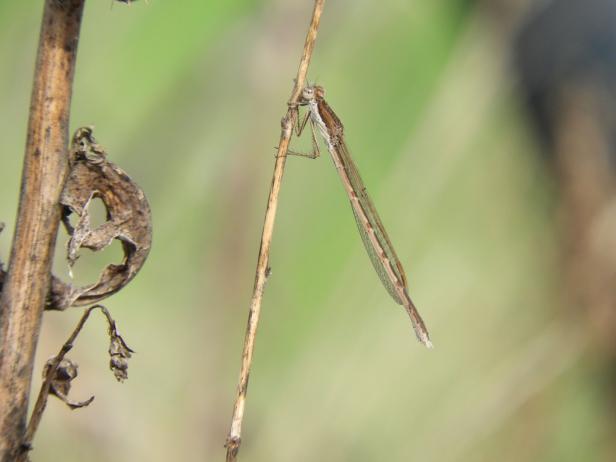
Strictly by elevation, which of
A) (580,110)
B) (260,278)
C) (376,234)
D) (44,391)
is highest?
(580,110)

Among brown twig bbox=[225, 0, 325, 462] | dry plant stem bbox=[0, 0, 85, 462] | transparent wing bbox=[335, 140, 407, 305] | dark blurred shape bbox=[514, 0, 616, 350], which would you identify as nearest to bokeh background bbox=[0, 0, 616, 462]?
dark blurred shape bbox=[514, 0, 616, 350]

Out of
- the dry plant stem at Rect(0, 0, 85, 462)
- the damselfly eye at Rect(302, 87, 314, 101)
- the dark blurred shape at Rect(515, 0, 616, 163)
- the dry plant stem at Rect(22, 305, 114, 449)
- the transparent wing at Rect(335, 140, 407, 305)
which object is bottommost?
the dry plant stem at Rect(22, 305, 114, 449)

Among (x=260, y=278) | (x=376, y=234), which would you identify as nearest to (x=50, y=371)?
(x=260, y=278)

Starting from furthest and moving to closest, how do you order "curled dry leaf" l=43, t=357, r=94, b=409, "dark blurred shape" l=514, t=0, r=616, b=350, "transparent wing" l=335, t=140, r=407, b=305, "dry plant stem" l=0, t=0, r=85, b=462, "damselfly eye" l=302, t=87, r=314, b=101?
1. "dark blurred shape" l=514, t=0, r=616, b=350
2. "transparent wing" l=335, t=140, r=407, b=305
3. "damselfly eye" l=302, t=87, r=314, b=101
4. "curled dry leaf" l=43, t=357, r=94, b=409
5. "dry plant stem" l=0, t=0, r=85, b=462

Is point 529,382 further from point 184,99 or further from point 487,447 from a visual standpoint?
point 184,99

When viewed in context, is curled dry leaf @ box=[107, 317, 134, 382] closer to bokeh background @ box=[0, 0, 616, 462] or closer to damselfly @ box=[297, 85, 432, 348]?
damselfly @ box=[297, 85, 432, 348]

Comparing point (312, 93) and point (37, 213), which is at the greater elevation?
point (312, 93)

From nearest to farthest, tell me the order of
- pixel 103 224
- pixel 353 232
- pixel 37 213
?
pixel 37 213
pixel 103 224
pixel 353 232

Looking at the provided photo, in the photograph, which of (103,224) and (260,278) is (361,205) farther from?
(103,224)
